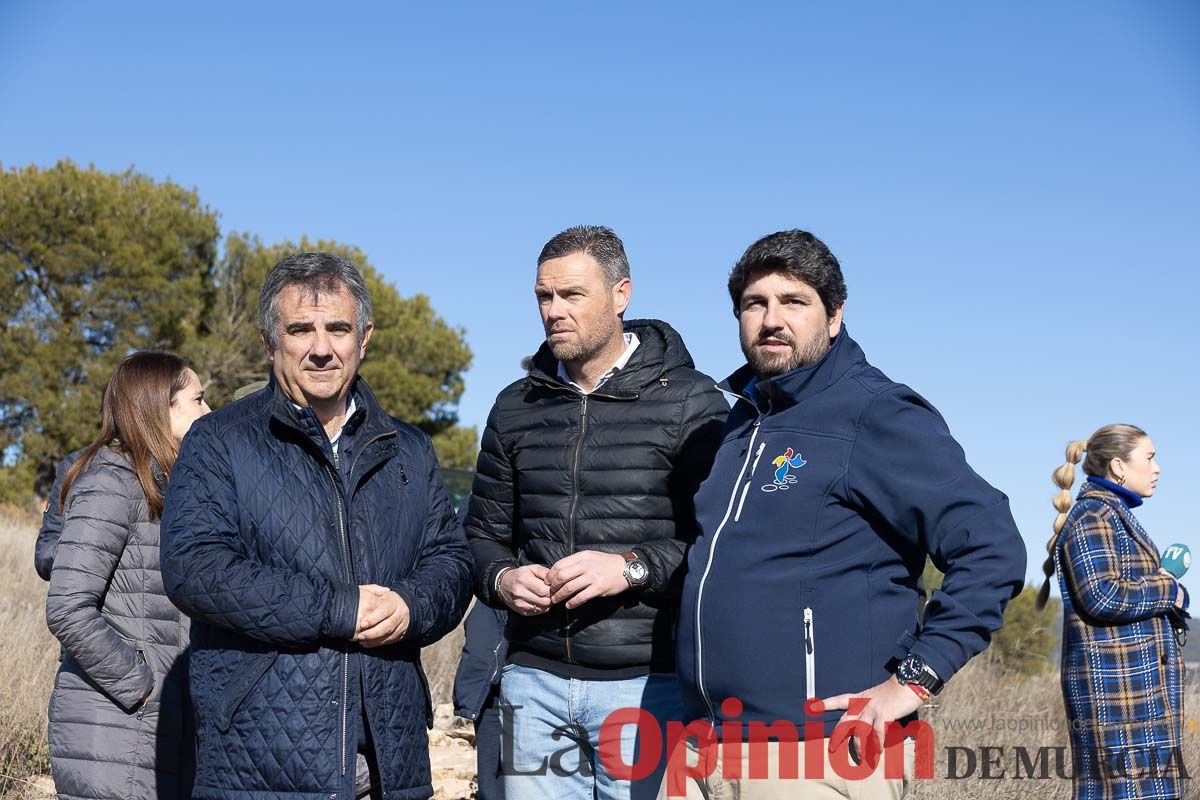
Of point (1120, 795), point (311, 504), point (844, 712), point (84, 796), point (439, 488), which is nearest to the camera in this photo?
point (844, 712)

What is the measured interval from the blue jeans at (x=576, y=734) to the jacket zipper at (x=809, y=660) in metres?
0.75

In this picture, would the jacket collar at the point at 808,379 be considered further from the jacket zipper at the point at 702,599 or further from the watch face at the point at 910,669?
the watch face at the point at 910,669

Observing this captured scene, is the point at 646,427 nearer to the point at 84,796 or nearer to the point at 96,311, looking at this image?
the point at 84,796

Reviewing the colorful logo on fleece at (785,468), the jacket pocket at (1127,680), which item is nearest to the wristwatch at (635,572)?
the colorful logo on fleece at (785,468)

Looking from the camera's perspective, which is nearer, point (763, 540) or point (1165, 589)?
point (763, 540)

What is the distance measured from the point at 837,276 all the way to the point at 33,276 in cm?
2077

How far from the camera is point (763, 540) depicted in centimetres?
288

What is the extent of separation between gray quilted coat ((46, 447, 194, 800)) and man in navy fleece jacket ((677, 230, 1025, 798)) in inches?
70.4

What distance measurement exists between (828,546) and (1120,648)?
10.2 feet

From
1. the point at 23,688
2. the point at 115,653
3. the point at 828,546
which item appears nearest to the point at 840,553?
the point at 828,546

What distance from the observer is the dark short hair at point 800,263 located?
303cm

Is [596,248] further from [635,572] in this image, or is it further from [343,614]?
[343,614]

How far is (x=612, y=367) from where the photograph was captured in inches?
145

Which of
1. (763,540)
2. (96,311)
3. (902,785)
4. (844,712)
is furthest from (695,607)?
(96,311)
